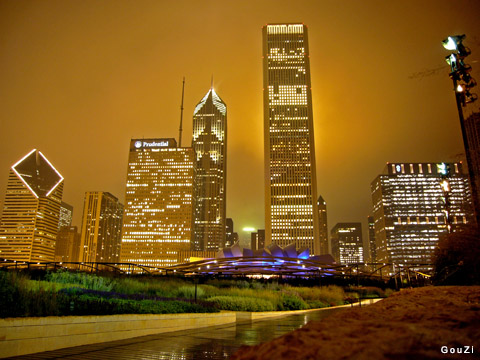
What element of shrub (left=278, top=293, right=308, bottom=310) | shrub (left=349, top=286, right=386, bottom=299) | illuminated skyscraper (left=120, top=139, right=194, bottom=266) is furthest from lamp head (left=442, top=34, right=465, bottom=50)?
illuminated skyscraper (left=120, top=139, right=194, bottom=266)

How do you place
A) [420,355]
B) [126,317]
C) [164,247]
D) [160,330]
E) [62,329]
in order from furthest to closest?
1. [164,247]
2. [160,330]
3. [126,317]
4. [62,329]
5. [420,355]

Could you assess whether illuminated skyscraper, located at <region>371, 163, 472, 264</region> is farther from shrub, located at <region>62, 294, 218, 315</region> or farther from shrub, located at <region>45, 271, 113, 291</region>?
shrub, located at <region>45, 271, 113, 291</region>

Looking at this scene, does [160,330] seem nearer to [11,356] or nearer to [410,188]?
[11,356]

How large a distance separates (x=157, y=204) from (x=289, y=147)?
8593 centimetres

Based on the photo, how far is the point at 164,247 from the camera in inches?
7151

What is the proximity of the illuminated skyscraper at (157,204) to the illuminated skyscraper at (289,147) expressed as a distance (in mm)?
68984

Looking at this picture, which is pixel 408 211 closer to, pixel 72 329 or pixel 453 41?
pixel 453 41

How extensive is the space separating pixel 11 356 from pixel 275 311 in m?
10.1

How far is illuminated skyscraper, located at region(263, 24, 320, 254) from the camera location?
12681cm

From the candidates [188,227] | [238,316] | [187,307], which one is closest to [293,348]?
[187,307]

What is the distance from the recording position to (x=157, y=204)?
186 meters

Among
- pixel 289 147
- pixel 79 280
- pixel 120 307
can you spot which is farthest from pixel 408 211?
pixel 120 307

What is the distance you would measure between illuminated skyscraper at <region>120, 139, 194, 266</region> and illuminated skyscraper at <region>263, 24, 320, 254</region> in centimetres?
6898

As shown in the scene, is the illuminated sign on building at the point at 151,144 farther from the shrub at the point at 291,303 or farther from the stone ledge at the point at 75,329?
the stone ledge at the point at 75,329
